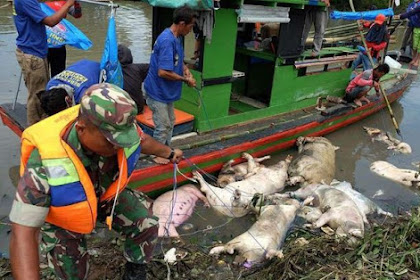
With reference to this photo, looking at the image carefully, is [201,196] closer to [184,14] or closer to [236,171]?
[236,171]

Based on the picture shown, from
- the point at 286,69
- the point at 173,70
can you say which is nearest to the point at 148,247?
the point at 173,70

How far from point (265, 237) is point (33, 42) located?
11.9ft

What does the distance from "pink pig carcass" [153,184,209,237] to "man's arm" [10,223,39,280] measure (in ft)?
7.71

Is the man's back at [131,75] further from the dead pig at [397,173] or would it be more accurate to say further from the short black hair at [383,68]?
the short black hair at [383,68]

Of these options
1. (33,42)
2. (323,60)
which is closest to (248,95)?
(323,60)

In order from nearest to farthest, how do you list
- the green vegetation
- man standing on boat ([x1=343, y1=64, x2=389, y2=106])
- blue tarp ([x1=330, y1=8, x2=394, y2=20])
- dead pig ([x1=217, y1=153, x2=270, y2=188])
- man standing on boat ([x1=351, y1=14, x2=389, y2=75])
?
the green vegetation → dead pig ([x1=217, y1=153, x2=270, y2=188]) → man standing on boat ([x1=343, y1=64, x2=389, y2=106]) → blue tarp ([x1=330, y1=8, x2=394, y2=20]) → man standing on boat ([x1=351, y1=14, x2=389, y2=75])

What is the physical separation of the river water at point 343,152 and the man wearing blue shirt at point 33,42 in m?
1.30

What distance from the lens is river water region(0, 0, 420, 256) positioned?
499 cm

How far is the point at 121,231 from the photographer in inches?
120

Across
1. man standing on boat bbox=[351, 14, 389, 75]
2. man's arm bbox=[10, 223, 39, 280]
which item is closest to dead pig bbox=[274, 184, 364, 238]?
man's arm bbox=[10, 223, 39, 280]

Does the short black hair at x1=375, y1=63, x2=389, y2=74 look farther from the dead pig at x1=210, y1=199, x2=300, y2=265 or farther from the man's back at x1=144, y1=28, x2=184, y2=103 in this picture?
the man's back at x1=144, y1=28, x2=184, y2=103

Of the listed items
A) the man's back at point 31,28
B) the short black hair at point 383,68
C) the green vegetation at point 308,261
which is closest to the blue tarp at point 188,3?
the man's back at point 31,28

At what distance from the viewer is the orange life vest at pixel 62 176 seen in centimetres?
221

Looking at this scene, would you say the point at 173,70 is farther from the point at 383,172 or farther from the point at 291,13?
the point at 383,172
